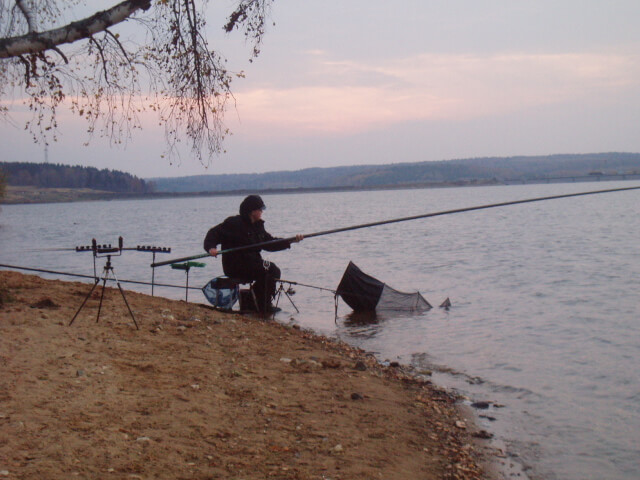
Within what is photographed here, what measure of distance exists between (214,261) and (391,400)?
63.9 ft

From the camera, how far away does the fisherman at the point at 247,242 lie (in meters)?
9.64

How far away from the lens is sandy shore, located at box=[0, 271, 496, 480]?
179 inches

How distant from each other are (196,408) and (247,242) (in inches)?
178

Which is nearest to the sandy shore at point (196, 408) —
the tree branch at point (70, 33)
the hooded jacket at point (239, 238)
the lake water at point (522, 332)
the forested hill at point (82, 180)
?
the lake water at point (522, 332)

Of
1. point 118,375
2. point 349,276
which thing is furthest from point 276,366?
point 349,276

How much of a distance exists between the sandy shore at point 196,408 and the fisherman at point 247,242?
142 cm

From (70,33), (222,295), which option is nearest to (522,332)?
(222,295)

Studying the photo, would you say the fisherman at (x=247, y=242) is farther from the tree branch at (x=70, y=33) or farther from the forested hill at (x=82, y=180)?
the forested hill at (x=82, y=180)

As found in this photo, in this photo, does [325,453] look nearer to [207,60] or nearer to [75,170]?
[207,60]

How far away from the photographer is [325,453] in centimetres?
512

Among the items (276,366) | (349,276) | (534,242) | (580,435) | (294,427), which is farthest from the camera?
(534,242)

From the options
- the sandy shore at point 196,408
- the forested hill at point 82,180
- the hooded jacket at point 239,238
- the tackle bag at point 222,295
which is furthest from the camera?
the forested hill at point 82,180

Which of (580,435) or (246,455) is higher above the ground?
(246,455)

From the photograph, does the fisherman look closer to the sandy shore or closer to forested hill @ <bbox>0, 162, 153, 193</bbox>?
the sandy shore
